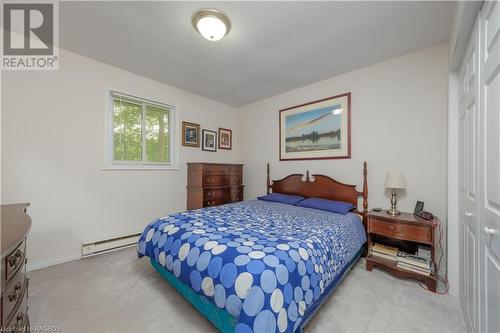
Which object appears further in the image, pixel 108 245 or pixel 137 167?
pixel 137 167

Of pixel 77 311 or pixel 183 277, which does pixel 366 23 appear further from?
pixel 77 311

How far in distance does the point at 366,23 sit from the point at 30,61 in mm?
3722

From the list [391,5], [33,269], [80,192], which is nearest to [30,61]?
[80,192]

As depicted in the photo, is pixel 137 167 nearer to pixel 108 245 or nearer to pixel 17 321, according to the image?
pixel 108 245

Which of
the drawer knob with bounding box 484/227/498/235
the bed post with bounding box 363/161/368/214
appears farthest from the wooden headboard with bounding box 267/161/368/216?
the drawer knob with bounding box 484/227/498/235

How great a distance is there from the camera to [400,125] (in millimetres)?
2543

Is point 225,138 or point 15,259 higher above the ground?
point 225,138

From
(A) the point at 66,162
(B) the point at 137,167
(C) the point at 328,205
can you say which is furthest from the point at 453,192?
(A) the point at 66,162

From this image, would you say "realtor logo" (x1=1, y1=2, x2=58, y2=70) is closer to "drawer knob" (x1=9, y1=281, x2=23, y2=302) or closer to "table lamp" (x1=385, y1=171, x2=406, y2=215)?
"drawer knob" (x1=9, y1=281, x2=23, y2=302)

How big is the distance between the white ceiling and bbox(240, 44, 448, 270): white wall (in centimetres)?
18

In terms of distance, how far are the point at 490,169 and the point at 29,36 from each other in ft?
13.9

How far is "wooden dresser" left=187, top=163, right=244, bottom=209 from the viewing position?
3504 mm

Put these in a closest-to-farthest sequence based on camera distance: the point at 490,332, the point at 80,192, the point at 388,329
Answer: the point at 490,332, the point at 388,329, the point at 80,192

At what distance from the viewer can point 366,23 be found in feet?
6.49
